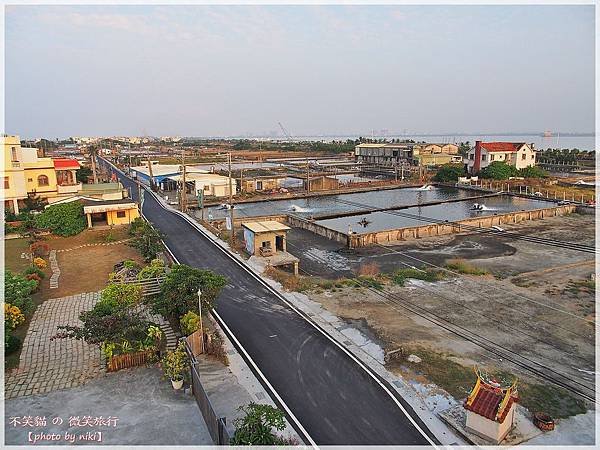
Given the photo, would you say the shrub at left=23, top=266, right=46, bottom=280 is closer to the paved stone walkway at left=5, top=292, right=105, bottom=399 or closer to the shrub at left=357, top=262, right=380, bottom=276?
the paved stone walkway at left=5, top=292, right=105, bottom=399

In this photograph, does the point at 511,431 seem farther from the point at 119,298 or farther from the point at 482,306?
the point at 119,298

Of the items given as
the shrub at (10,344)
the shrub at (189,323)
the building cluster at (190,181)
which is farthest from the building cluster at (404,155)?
the shrub at (10,344)

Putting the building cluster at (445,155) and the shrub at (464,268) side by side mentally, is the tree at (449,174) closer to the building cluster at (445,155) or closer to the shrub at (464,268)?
the building cluster at (445,155)

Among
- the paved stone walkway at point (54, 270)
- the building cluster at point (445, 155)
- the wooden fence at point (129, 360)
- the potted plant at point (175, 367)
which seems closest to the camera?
the potted plant at point (175, 367)

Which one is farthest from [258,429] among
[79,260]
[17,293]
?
[79,260]

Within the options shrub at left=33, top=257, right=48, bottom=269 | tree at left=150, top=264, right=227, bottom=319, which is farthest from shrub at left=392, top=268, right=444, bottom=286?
shrub at left=33, top=257, right=48, bottom=269
